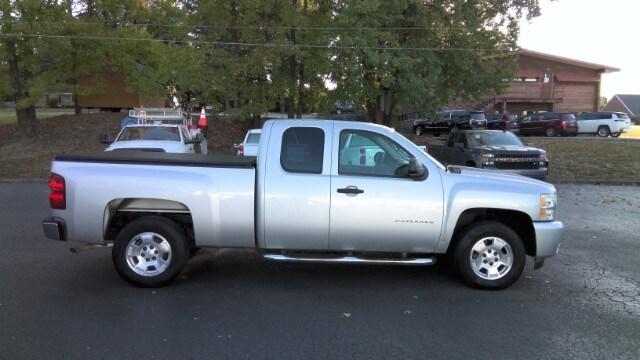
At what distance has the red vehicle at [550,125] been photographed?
3597 centimetres

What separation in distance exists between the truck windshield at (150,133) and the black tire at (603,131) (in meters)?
30.2

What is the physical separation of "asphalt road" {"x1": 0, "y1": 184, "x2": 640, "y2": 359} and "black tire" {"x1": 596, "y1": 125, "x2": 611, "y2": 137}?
32360 millimetres

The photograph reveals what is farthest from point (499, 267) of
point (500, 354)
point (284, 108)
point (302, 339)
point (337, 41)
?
point (284, 108)

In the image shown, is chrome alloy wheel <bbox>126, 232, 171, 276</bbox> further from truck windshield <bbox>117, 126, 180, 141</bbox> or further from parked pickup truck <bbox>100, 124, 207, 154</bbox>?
truck windshield <bbox>117, 126, 180, 141</bbox>

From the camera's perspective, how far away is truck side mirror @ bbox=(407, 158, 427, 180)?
605 cm

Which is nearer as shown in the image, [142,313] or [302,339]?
[302,339]

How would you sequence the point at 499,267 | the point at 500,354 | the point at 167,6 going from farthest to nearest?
the point at 167,6, the point at 499,267, the point at 500,354

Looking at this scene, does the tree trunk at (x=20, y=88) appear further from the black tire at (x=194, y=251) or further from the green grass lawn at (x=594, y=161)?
the green grass lawn at (x=594, y=161)

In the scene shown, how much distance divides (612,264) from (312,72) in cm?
1618

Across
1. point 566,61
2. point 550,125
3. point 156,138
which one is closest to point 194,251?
point 156,138

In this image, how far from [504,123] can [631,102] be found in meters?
61.2

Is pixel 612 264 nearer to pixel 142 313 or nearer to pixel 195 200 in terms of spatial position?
pixel 195 200

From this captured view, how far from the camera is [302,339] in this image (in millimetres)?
4789

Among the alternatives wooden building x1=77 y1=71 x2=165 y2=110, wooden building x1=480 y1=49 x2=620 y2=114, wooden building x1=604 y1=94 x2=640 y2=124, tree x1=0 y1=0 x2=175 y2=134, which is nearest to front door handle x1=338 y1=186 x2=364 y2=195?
tree x1=0 y1=0 x2=175 y2=134
